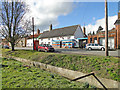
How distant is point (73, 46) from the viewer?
1208 inches

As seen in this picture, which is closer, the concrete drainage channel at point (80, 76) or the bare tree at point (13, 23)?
the concrete drainage channel at point (80, 76)

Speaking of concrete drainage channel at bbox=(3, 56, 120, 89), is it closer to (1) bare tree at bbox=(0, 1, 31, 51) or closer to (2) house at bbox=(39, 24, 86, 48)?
(1) bare tree at bbox=(0, 1, 31, 51)

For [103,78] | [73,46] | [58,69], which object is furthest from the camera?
[73,46]

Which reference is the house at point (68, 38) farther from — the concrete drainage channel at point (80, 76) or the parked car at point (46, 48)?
the concrete drainage channel at point (80, 76)

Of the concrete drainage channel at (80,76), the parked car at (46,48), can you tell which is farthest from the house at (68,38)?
the concrete drainage channel at (80,76)

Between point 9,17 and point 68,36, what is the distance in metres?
21.2

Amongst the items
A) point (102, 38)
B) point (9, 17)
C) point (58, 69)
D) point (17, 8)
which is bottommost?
point (58, 69)

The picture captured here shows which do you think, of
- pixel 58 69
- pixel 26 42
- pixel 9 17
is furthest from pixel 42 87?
pixel 26 42

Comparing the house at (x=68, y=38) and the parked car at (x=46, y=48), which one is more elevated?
the house at (x=68, y=38)

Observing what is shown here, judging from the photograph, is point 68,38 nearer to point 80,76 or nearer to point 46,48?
point 46,48

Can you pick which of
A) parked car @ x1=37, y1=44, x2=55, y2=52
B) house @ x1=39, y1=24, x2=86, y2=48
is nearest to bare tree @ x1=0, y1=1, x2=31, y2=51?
parked car @ x1=37, y1=44, x2=55, y2=52

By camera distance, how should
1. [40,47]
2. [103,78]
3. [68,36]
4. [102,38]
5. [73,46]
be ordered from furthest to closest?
[68,36], [73,46], [102,38], [40,47], [103,78]

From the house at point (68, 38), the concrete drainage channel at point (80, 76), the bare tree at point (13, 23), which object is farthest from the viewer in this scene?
the house at point (68, 38)

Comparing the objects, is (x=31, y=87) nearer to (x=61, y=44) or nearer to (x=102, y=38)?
(x=102, y=38)
